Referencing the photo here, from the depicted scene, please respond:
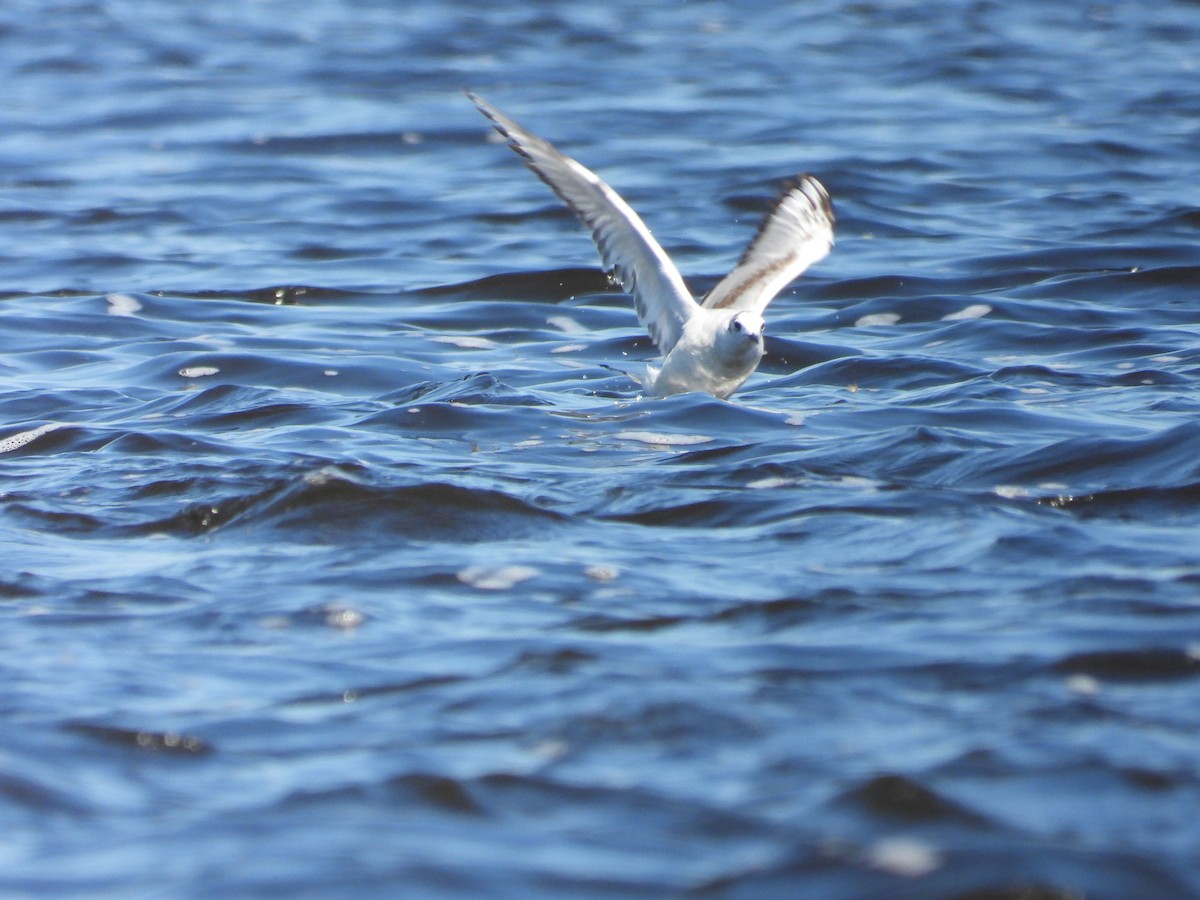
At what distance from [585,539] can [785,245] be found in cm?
337

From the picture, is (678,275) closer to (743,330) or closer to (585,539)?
(743,330)

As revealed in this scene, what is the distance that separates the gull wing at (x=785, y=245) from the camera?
8.96 meters

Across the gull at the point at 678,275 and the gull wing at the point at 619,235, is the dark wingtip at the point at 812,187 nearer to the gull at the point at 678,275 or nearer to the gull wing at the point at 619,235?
the gull at the point at 678,275

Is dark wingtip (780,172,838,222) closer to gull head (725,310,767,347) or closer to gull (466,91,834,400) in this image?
gull (466,91,834,400)

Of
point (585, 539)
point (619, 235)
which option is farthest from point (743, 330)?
point (585, 539)

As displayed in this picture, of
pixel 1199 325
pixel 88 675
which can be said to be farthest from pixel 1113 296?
pixel 88 675

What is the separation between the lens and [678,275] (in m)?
8.65

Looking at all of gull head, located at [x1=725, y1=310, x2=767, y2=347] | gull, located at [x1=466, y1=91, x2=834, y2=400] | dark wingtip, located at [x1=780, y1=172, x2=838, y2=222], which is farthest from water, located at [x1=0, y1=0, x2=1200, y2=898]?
dark wingtip, located at [x1=780, y1=172, x2=838, y2=222]

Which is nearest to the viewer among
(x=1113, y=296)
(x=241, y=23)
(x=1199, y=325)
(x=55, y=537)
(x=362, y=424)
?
(x=55, y=537)

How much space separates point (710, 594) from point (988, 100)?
13031 millimetres

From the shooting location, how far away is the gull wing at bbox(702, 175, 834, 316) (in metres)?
8.96

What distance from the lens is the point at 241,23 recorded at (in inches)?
870

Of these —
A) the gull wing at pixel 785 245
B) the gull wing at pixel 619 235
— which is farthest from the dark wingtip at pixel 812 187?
the gull wing at pixel 619 235

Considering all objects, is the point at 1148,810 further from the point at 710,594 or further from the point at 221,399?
the point at 221,399
